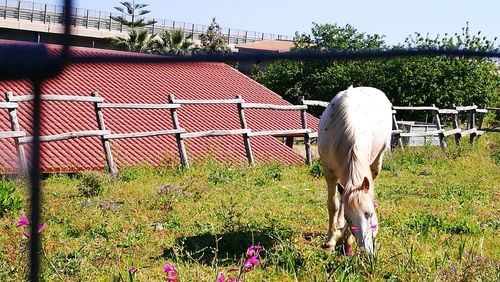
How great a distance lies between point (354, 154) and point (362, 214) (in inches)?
24.3

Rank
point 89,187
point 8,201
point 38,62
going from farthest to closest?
point 89,187 → point 8,201 → point 38,62

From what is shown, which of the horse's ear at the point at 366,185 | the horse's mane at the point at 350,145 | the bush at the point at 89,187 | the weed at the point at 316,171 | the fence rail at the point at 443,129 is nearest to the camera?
the horse's ear at the point at 366,185

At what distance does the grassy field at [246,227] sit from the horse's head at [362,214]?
16cm

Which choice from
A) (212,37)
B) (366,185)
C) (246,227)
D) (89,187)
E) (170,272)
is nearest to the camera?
(170,272)

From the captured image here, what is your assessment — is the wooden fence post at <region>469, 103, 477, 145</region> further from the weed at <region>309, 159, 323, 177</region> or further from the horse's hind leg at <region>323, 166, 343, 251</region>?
the horse's hind leg at <region>323, 166, 343, 251</region>

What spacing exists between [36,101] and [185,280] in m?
2.75

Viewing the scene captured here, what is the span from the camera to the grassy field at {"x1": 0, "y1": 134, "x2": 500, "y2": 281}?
13.1 ft

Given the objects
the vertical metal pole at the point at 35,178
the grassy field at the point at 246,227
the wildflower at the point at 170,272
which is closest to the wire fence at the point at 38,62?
the vertical metal pole at the point at 35,178


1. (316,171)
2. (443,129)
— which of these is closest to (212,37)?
(443,129)

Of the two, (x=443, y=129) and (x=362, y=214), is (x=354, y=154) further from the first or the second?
(x=443, y=129)

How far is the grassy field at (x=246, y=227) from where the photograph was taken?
13.1ft

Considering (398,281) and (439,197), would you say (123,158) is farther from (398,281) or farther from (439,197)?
(398,281)

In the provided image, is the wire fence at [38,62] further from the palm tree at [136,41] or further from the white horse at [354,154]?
the palm tree at [136,41]

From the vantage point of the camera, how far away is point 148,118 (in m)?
16.0
